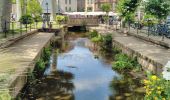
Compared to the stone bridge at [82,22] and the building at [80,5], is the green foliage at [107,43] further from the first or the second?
the building at [80,5]

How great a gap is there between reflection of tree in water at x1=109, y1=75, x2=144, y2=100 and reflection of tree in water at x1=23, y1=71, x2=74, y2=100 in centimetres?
142

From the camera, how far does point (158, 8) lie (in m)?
30.5

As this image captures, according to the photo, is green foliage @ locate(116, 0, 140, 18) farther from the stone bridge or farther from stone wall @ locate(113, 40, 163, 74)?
the stone bridge

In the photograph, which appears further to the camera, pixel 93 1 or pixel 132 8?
pixel 93 1

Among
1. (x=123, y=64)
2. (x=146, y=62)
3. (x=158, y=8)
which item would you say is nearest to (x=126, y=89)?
(x=146, y=62)

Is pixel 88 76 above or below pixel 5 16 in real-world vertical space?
below

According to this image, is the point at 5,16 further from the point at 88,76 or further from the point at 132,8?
the point at 132,8

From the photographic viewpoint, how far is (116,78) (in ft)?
54.7

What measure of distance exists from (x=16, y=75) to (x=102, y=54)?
15629mm

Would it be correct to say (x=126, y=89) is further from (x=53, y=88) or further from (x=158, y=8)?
(x=158, y=8)

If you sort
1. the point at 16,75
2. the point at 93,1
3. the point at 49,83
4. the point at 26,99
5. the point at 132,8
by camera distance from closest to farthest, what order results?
the point at 16,75 → the point at 26,99 → the point at 49,83 → the point at 132,8 → the point at 93,1

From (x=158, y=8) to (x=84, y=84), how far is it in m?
16.5

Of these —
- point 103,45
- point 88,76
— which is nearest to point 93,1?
point 103,45

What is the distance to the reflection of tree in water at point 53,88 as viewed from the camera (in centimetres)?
1300
